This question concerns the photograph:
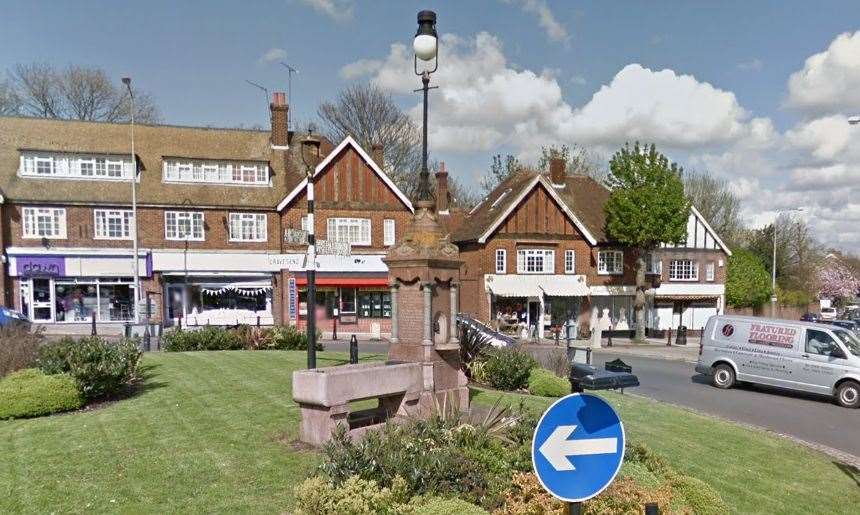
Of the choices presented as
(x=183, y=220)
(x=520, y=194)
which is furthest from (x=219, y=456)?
(x=520, y=194)

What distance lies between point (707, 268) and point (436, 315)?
1357 inches

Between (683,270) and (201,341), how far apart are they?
3129 centimetres

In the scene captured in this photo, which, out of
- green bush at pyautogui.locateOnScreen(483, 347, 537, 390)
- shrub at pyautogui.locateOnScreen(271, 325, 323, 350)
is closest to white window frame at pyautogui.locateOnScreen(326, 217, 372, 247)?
Answer: shrub at pyautogui.locateOnScreen(271, 325, 323, 350)

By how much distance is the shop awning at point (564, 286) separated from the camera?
112 ft

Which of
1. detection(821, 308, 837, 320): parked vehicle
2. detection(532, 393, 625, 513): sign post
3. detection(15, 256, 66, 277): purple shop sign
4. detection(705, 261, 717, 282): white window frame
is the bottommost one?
detection(821, 308, 837, 320): parked vehicle

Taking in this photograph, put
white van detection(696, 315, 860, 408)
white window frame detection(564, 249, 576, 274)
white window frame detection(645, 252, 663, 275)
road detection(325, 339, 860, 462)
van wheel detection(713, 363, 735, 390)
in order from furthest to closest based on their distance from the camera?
white window frame detection(645, 252, 663, 275) < white window frame detection(564, 249, 576, 274) < van wheel detection(713, 363, 735, 390) < white van detection(696, 315, 860, 408) < road detection(325, 339, 860, 462)

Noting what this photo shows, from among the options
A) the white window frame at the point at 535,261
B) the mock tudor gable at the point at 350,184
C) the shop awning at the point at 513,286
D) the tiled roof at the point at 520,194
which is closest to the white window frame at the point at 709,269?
the tiled roof at the point at 520,194

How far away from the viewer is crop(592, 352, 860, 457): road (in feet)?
41.4

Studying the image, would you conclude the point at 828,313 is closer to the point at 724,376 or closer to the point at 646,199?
the point at 646,199

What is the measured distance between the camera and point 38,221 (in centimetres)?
2888

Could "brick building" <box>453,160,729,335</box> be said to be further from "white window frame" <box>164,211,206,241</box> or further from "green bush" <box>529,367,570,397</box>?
"green bush" <box>529,367,570,397</box>

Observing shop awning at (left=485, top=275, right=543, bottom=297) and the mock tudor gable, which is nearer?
the mock tudor gable

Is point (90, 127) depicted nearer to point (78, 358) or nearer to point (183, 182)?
point (183, 182)

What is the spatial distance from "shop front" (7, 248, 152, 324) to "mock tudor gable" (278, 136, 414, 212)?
353 inches
